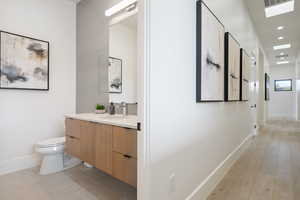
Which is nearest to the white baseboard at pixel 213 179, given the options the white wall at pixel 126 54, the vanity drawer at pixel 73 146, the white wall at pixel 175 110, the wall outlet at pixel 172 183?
the white wall at pixel 175 110

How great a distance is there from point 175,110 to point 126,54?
136cm

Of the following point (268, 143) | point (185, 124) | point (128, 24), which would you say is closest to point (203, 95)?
point (185, 124)

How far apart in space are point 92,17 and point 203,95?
7.62 ft

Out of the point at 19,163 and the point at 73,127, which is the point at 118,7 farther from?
the point at 19,163

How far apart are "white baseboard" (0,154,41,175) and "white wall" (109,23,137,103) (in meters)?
1.49

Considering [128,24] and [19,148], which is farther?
[19,148]

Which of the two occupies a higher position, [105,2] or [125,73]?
[105,2]

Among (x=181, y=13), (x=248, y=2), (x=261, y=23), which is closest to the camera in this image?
(x=181, y=13)

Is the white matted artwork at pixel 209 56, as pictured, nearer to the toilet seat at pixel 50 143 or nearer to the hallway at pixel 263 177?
the hallway at pixel 263 177

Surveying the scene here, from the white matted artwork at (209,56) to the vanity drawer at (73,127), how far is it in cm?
151

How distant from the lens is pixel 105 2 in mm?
2590

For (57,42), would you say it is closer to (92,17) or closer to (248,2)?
(92,17)

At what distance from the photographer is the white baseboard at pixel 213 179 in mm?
1587

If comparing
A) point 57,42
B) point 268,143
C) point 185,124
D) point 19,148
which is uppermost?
point 57,42
